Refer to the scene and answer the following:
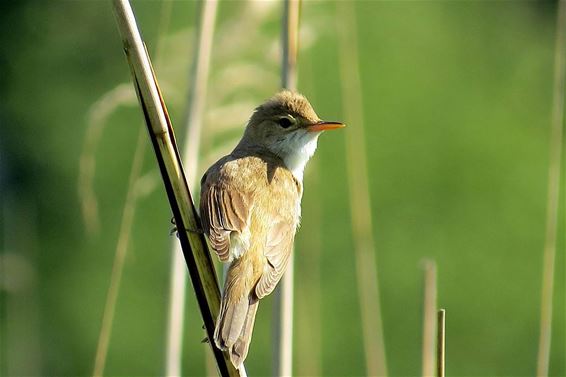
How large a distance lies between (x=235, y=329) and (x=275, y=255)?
48 cm

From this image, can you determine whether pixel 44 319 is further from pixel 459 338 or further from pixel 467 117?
pixel 467 117

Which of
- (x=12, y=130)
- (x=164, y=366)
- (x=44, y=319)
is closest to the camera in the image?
(x=164, y=366)

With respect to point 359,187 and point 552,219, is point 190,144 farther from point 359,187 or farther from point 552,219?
point 552,219

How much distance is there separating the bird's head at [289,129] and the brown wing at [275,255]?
422 mm

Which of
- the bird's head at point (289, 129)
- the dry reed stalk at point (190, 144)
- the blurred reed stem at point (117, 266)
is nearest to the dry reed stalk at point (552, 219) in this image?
the bird's head at point (289, 129)

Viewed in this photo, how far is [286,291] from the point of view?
3.06 meters

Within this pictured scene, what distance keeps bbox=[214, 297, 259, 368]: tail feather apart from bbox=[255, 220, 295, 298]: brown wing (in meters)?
0.13

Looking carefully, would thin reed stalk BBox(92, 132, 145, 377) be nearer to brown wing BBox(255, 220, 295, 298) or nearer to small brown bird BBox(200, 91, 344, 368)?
small brown bird BBox(200, 91, 344, 368)

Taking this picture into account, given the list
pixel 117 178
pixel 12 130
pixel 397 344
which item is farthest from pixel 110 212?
pixel 397 344

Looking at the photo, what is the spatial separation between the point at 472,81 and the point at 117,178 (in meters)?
3.91

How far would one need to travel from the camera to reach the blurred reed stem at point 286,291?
9.76 feet

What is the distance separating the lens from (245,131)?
3578 mm

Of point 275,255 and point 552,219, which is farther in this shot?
point 552,219

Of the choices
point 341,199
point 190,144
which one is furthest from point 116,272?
point 341,199
